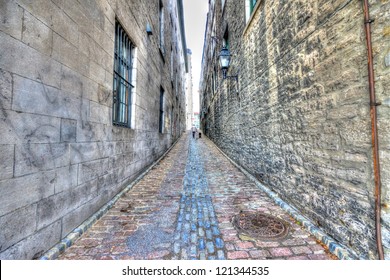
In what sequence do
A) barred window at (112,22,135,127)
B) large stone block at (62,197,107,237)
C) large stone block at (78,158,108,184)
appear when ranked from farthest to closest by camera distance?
barred window at (112,22,135,127) → large stone block at (78,158,108,184) → large stone block at (62,197,107,237)

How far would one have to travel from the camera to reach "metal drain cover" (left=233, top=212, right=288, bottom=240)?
8.16ft

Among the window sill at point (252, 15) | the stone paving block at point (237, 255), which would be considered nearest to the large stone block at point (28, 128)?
the stone paving block at point (237, 255)

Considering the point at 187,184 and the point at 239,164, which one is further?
the point at 239,164

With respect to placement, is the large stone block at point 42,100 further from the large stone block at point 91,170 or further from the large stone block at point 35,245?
the large stone block at point 35,245

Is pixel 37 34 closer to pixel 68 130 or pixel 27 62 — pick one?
pixel 27 62

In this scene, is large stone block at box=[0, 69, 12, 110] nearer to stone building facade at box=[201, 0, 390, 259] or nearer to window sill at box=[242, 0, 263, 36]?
stone building facade at box=[201, 0, 390, 259]

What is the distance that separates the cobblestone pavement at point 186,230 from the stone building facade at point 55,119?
422 mm

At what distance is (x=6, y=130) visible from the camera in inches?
65.8

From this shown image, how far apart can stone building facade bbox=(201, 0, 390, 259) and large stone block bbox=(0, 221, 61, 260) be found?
3.26m

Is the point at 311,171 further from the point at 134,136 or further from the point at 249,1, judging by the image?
the point at 249,1

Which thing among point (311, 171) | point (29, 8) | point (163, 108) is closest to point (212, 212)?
point (311, 171)

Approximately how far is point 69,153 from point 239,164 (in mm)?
5534

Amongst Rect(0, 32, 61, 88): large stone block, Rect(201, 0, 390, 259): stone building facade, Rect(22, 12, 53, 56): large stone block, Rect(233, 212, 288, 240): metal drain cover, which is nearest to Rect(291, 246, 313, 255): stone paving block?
Rect(233, 212, 288, 240): metal drain cover

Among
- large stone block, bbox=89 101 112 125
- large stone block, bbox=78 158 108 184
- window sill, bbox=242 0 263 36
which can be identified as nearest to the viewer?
large stone block, bbox=78 158 108 184
